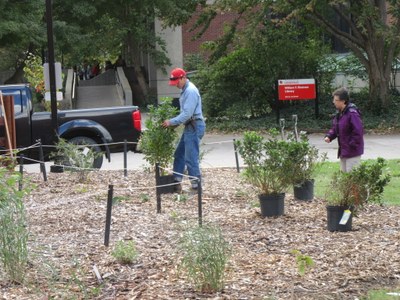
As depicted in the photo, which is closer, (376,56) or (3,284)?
(3,284)

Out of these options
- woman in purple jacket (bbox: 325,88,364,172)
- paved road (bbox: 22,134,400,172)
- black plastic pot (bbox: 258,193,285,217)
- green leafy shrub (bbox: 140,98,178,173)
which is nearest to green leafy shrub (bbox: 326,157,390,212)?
black plastic pot (bbox: 258,193,285,217)

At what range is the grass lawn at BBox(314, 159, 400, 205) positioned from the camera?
11.5 m

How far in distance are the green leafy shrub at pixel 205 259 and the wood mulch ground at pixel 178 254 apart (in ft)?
0.33

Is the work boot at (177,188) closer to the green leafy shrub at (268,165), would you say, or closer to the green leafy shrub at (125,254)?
the green leafy shrub at (268,165)

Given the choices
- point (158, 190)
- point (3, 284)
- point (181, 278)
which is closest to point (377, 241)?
point (181, 278)

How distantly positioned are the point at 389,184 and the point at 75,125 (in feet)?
21.8

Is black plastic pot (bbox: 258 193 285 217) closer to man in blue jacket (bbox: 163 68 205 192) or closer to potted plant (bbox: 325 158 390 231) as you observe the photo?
potted plant (bbox: 325 158 390 231)

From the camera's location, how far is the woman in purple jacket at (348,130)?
1072 cm

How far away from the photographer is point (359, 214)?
989cm

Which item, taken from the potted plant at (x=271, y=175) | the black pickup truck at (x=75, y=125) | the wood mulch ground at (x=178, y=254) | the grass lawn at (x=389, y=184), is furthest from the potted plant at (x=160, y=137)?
the black pickup truck at (x=75, y=125)

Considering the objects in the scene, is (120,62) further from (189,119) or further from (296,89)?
(189,119)

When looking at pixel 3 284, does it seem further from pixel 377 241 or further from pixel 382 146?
pixel 382 146

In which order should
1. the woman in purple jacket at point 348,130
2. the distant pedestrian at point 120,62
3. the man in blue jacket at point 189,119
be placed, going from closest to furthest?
the woman in purple jacket at point 348,130
the man in blue jacket at point 189,119
the distant pedestrian at point 120,62

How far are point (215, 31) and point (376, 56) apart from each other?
1669cm
